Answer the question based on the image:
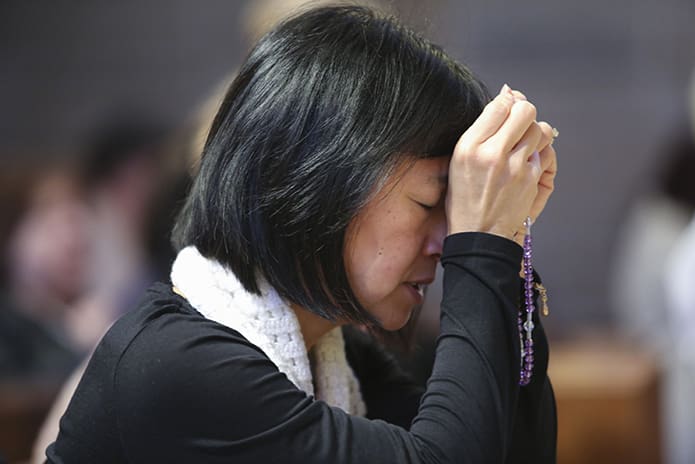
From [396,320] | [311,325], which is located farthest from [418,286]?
[311,325]

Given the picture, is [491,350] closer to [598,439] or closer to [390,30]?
[390,30]

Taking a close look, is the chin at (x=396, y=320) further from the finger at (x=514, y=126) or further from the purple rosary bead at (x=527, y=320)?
the finger at (x=514, y=126)

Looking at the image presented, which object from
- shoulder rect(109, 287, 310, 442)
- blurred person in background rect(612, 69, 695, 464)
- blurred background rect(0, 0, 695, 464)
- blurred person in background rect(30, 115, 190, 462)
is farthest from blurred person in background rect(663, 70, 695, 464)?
shoulder rect(109, 287, 310, 442)

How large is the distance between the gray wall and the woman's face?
3944mm

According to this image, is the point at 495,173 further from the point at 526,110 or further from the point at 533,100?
the point at 533,100

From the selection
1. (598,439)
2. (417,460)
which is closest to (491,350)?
(417,460)

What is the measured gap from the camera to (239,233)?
1.47 metres

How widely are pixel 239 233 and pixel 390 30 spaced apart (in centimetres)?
32

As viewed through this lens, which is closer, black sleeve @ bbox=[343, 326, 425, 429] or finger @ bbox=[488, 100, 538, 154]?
finger @ bbox=[488, 100, 538, 154]

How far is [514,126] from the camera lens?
4.72 feet

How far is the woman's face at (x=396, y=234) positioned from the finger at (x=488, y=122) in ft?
0.22

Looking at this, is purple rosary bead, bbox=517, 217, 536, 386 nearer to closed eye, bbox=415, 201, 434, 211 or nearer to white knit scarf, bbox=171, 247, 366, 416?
closed eye, bbox=415, 201, 434, 211

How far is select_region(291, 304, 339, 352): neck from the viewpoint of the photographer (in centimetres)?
160

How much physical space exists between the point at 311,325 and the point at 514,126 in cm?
40
